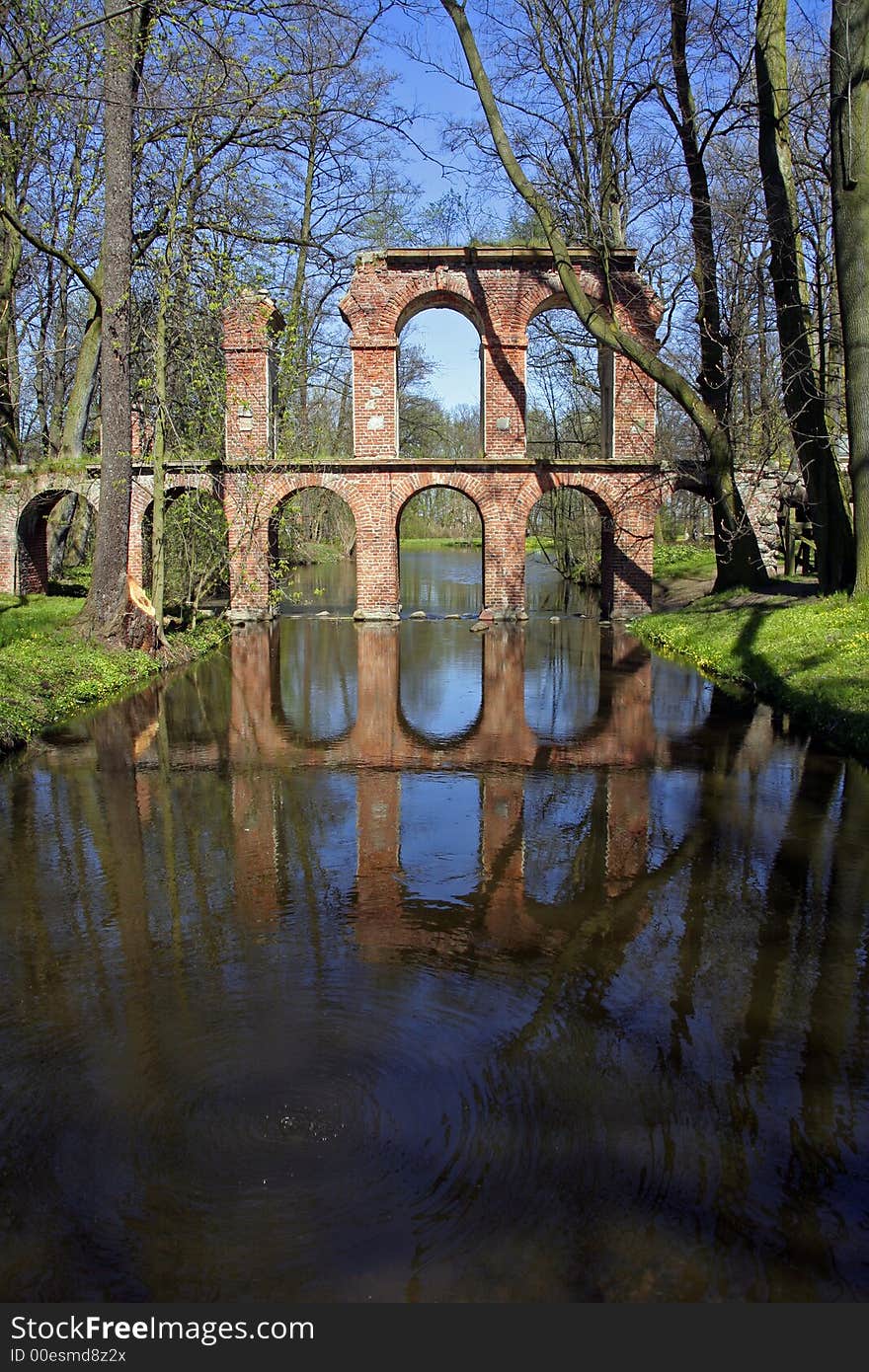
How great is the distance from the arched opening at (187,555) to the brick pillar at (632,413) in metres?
9.21

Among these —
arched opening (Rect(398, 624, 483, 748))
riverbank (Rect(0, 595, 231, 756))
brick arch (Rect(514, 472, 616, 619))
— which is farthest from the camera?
brick arch (Rect(514, 472, 616, 619))

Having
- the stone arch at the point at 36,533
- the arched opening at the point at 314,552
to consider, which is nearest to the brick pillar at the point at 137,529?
the stone arch at the point at 36,533

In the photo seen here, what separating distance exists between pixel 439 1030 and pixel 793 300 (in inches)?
679

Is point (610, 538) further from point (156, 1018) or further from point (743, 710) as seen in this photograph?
point (156, 1018)

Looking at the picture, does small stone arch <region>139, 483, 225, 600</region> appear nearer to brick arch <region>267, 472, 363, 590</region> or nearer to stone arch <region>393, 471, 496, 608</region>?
brick arch <region>267, 472, 363, 590</region>

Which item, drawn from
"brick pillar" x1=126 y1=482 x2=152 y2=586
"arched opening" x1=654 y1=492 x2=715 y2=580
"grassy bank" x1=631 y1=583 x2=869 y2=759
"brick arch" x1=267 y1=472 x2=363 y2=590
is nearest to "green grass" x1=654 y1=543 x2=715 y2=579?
"arched opening" x1=654 y1=492 x2=715 y2=580

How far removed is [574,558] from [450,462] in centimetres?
1447

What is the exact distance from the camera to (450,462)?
2361 cm

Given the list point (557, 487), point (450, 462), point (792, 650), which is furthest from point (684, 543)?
point (792, 650)

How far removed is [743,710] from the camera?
1227 centimetres

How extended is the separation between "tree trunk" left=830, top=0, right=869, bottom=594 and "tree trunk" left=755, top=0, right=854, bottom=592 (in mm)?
1930

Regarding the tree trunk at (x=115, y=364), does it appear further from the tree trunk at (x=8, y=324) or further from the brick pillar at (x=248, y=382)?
the tree trunk at (x=8, y=324)

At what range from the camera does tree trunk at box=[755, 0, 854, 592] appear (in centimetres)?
1695

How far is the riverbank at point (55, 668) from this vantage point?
11.0m
